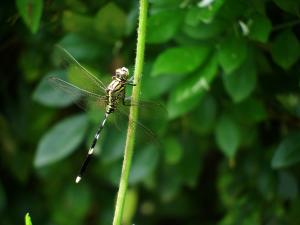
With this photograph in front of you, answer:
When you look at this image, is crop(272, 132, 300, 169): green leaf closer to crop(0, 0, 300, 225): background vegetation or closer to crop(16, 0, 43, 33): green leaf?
crop(0, 0, 300, 225): background vegetation

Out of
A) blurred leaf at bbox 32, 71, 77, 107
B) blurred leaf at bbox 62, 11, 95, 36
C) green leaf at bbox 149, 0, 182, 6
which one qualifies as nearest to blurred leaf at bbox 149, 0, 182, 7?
green leaf at bbox 149, 0, 182, 6

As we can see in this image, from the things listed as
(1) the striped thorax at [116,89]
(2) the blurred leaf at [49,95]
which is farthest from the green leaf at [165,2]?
(2) the blurred leaf at [49,95]

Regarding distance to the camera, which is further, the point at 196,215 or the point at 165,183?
the point at 196,215

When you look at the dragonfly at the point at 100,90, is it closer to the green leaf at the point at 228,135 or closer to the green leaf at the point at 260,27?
the green leaf at the point at 260,27

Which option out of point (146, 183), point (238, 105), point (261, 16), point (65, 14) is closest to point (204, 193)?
point (146, 183)

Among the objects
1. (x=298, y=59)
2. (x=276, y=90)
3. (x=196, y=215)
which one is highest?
(x=298, y=59)

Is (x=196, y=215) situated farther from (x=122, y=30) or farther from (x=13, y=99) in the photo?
(x=122, y=30)
